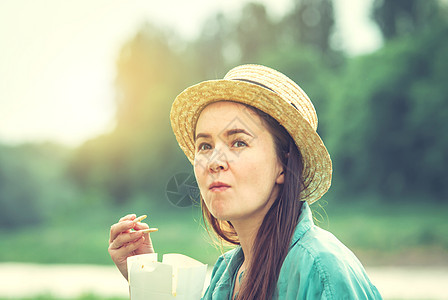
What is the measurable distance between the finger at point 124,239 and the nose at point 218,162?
0.46 metres

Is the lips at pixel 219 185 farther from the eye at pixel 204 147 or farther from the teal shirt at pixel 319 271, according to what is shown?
the teal shirt at pixel 319 271

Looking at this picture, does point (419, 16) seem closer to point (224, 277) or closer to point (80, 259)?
point (80, 259)

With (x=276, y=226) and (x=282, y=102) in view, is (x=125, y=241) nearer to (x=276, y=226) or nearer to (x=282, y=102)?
(x=276, y=226)

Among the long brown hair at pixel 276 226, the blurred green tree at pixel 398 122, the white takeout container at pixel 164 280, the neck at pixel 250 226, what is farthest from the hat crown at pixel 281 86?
the blurred green tree at pixel 398 122

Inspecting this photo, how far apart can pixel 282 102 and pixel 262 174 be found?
0.27 m

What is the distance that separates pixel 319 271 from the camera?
1.51 meters

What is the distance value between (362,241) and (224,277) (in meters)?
11.5

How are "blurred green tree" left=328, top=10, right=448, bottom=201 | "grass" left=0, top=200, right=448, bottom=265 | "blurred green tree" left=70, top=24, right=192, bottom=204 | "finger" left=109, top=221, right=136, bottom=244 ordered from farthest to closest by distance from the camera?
"blurred green tree" left=70, top=24, right=192, bottom=204, "blurred green tree" left=328, top=10, right=448, bottom=201, "grass" left=0, top=200, right=448, bottom=265, "finger" left=109, top=221, right=136, bottom=244

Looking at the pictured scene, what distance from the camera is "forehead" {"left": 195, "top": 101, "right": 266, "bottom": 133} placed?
6.04 ft

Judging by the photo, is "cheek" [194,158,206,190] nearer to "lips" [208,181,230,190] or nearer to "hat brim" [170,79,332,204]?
"lips" [208,181,230,190]

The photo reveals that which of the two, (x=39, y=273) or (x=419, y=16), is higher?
(x=419, y=16)

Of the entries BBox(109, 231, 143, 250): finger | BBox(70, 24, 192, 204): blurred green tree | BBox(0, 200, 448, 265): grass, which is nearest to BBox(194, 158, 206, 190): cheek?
BBox(109, 231, 143, 250): finger

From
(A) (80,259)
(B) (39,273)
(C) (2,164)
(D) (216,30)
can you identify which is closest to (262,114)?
(B) (39,273)

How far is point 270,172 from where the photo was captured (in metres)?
1.84
